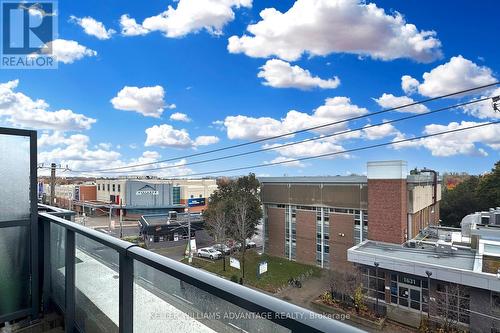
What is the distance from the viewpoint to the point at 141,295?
4.28 feet

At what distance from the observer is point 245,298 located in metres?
0.76

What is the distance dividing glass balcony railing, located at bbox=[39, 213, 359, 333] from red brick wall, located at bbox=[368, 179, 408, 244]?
58.5 feet

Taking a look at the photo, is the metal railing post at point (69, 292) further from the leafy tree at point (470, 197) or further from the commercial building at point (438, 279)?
the leafy tree at point (470, 197)

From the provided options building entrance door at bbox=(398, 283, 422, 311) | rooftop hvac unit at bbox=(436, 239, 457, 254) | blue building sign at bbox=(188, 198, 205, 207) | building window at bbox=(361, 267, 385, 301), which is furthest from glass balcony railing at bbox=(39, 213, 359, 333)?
blue building sign at bbox=(188, 198, 205, 207)

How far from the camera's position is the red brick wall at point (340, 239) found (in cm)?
1936

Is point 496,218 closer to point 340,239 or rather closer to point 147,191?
point 340,239

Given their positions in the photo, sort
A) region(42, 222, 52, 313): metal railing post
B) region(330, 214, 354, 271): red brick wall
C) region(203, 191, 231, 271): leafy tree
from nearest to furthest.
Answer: region(42, 222, 52, 313): metal railing post
region(330, 214, 354, 271): red brick wall
region(203, 191, 231, 271): leafy tree

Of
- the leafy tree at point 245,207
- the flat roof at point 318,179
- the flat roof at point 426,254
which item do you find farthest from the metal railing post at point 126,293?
the leafy tree at point 245,207

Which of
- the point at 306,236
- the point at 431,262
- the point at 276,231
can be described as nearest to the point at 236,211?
the point at 276,231

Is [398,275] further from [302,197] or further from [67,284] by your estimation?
[67,284]

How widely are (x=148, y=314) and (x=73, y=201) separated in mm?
46983

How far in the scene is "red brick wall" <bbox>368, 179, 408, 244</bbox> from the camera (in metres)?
17.1

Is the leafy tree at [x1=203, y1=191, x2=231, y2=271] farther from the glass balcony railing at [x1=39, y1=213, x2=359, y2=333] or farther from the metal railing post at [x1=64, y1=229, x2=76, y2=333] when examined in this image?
the metal railing post at [x1=64, y1=229, x2=76, y2=333]

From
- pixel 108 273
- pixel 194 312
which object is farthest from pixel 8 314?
pixel 194 312
